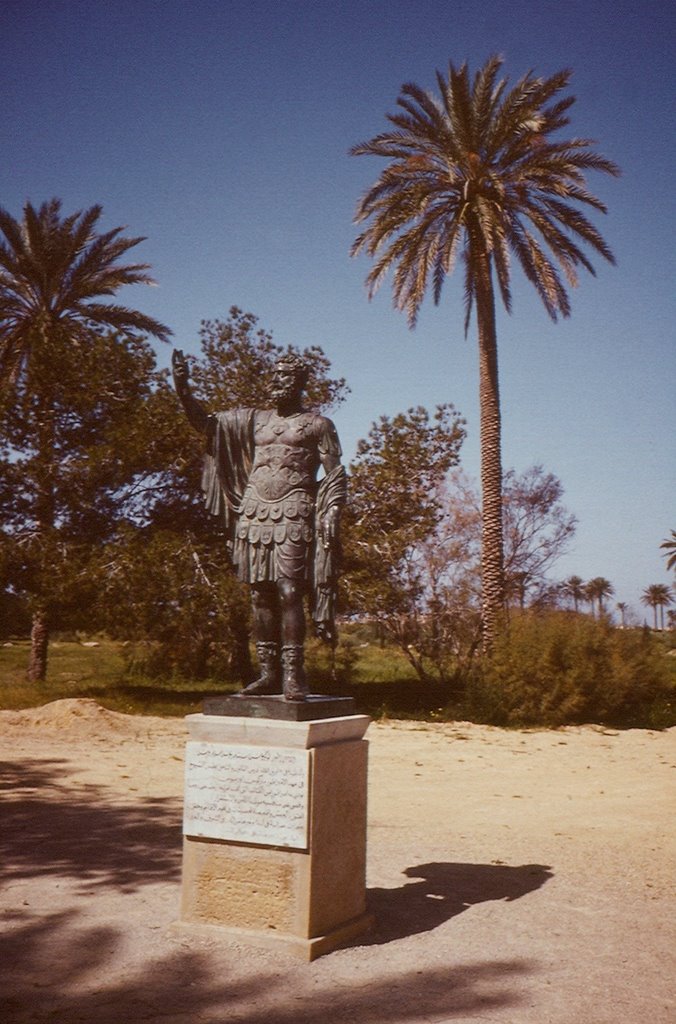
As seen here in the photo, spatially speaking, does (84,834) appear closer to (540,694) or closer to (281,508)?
(281,508)

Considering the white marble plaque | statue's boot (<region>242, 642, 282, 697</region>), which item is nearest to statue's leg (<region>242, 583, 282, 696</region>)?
statue's boot (<region>242, 642, 282, 697</region>)

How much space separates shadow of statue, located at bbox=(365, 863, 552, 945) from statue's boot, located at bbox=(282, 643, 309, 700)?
1471 mm

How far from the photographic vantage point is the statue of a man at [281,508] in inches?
219

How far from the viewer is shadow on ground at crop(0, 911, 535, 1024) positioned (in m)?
4.01

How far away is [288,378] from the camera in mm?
5848

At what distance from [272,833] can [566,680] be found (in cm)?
1273

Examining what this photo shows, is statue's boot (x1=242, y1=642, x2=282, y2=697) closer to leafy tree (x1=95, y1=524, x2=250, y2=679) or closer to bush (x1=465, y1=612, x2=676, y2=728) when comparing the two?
leafy tree (x1=95, y1=524, x2=250, y2=679)

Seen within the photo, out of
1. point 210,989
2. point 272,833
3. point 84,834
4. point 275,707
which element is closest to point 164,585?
point 84,834

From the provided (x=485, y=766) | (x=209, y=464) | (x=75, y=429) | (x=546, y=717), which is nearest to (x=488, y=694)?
(x=546, y=717)

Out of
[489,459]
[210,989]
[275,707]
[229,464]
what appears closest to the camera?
[210,989]

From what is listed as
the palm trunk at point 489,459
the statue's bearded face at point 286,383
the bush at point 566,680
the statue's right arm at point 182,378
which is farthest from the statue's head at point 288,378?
the palm trunk at point 489,459

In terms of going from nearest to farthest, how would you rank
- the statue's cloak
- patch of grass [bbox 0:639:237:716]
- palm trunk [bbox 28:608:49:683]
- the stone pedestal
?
the stone pedestal < the statue's cloak < patch of grass [bbox 0:639:237:716] < palm trunk [bbox 28:608:49:683]

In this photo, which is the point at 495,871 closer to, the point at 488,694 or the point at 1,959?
the point at 1,959

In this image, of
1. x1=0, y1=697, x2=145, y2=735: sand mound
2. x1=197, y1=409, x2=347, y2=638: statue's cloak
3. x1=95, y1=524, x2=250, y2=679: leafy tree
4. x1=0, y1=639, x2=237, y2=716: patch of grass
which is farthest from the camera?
x1=0, y1=639, x2=237, y2=716: patch of grass
